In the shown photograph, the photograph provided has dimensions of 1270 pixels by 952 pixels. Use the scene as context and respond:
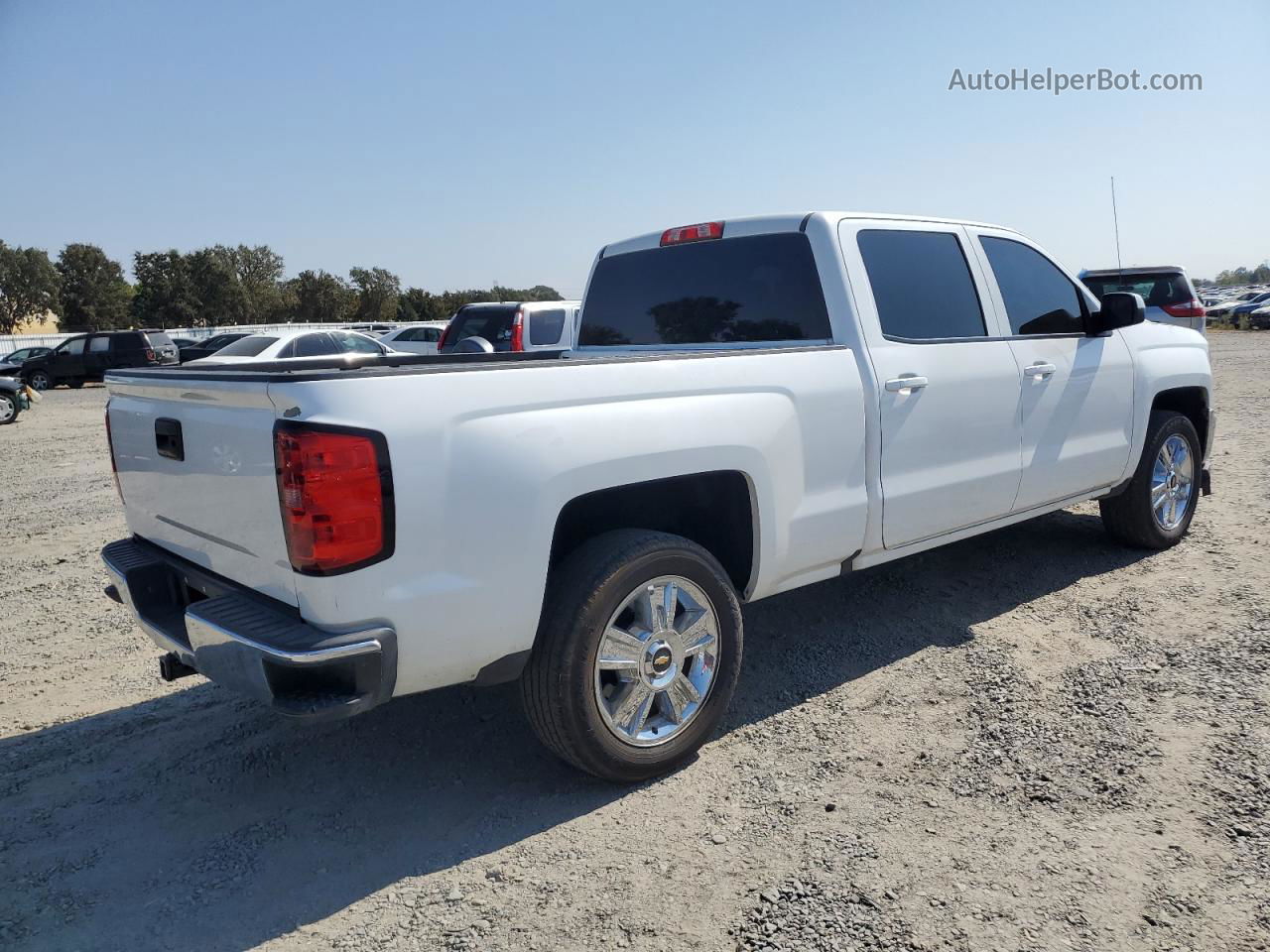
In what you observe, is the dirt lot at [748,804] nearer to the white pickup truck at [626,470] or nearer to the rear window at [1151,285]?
the white pickup truck at [626,470]

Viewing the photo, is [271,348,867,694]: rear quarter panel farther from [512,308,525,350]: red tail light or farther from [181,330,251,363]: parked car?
[181,330,251,363]: parked car

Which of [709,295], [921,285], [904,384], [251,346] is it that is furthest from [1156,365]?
[251,346]

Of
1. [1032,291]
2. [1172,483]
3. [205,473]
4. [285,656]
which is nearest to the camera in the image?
[285,656]

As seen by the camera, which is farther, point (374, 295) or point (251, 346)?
point (374, 295)

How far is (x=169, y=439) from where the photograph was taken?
10.3ft

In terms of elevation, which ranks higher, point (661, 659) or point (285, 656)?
point (285, 656)

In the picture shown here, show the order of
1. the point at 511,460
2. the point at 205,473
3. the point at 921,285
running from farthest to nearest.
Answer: the point at 921,285
the point at 205,473
the point at 511,460

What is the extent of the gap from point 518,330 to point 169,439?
9612mm

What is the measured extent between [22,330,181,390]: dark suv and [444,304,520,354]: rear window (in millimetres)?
16386

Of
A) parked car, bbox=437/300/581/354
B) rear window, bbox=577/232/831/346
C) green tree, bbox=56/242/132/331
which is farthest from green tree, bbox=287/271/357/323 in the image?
rear window, bbox=577/232/831/346

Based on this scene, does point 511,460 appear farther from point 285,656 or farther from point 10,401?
point 10,401

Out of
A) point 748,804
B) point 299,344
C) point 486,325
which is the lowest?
point 748,804

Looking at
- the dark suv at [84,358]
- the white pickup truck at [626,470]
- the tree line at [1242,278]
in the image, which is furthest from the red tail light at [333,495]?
the tree line at [1242,278]

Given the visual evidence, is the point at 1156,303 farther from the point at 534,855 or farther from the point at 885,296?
the point at 534,855
